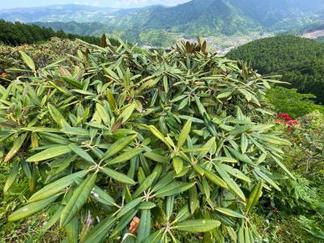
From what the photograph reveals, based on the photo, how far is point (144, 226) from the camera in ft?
4.41

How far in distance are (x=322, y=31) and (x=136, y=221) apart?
16587 centimetres

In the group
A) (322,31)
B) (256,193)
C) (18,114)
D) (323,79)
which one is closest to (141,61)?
(18,114)

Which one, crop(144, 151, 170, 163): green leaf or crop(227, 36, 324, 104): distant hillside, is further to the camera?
crop(227, 36, 324, 104): distant hillside

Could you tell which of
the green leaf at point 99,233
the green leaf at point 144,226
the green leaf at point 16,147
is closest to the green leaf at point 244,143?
the green leaf at point 144,226

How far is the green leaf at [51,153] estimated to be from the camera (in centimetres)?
135

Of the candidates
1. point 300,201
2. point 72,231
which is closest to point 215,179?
point 72,231

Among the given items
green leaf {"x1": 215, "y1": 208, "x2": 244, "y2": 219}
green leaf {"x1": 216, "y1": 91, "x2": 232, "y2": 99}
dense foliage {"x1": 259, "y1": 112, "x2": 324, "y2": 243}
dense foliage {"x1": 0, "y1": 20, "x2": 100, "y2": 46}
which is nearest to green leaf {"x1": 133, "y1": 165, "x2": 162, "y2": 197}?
green leaf {"x1": 215, "y1": 208, "x2": 244, "y2": 219}

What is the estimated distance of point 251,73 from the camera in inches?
98.0

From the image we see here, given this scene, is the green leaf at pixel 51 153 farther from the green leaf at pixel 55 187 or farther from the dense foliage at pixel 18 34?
the dense foliage at pixel 18 34

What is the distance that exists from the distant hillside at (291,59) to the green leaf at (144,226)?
33195mm

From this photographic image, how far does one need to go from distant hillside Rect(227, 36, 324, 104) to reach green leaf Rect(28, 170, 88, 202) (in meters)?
33.3

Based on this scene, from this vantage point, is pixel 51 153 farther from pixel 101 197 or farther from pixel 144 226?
pixel 144 226

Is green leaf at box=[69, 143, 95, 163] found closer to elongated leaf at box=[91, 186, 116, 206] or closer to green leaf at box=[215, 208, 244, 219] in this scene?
elongated leaf at box=[91, 186, 116, 206]

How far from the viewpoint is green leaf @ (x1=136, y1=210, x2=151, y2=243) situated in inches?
52.4
